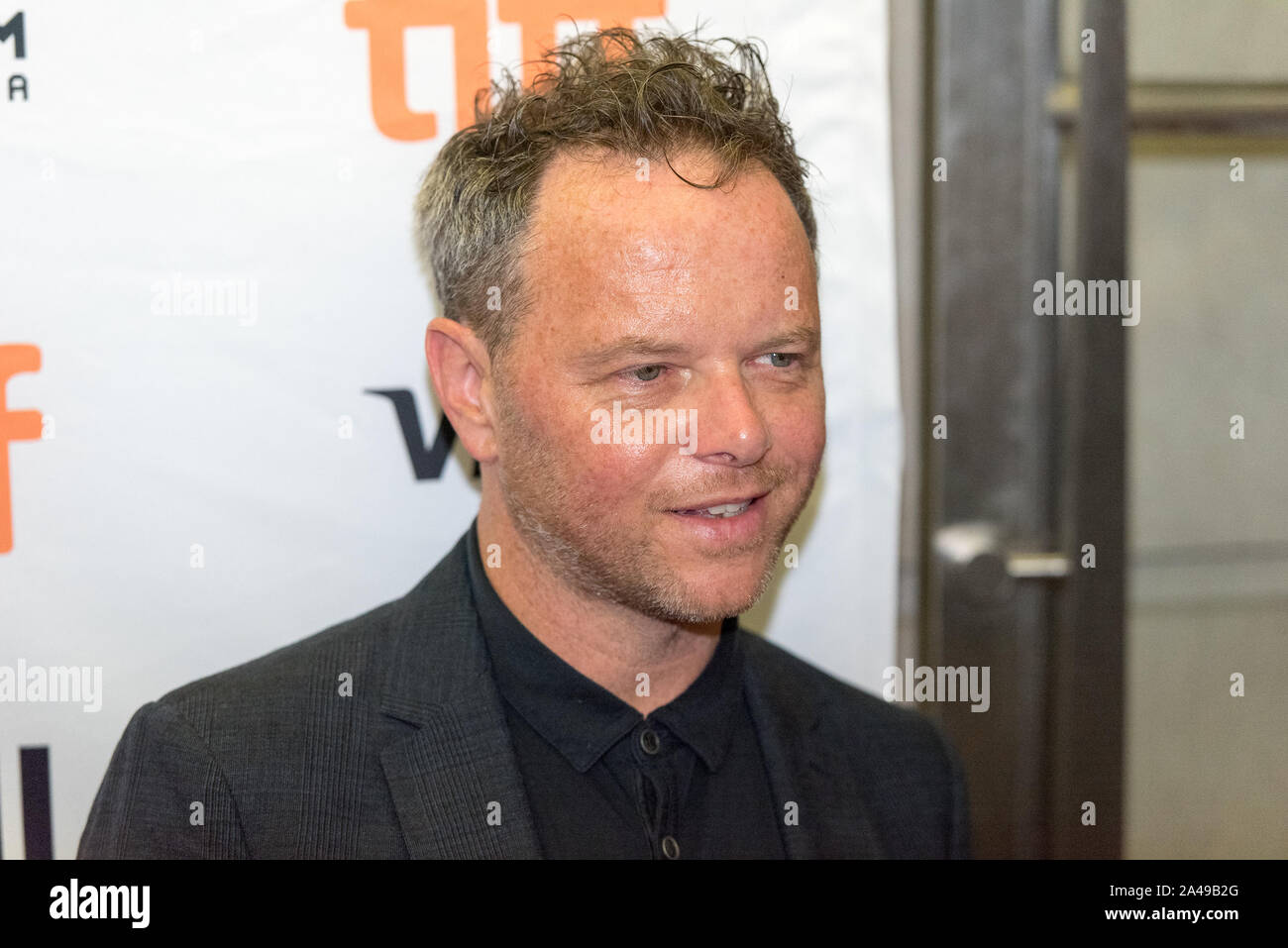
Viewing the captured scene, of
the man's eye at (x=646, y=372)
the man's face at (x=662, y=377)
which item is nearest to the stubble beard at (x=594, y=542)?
the man's face at (x=662, y=377)

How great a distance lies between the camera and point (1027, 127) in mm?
1511

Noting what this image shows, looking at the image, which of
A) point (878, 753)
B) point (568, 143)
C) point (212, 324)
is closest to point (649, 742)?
point (878, 753)

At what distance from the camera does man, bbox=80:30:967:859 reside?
1060 millimetres

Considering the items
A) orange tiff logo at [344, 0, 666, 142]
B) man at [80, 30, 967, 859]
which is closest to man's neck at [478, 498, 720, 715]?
man at [80, 30, 967, 859]

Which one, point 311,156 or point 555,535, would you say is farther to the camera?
point 311,156

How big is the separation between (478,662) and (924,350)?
31.3 inches

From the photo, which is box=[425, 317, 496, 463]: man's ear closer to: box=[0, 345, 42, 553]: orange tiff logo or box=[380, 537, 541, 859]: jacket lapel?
box=[380, 537, 541, 859]: jacket lapel

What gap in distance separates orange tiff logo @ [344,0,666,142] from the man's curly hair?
0.37ft

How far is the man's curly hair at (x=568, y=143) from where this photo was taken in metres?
1.10

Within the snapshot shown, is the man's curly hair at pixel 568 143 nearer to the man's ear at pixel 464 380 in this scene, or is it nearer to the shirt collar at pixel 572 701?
the man's ear at pixel 464 380

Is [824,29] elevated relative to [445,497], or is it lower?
elevated

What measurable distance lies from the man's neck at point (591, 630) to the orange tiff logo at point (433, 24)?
524mm
